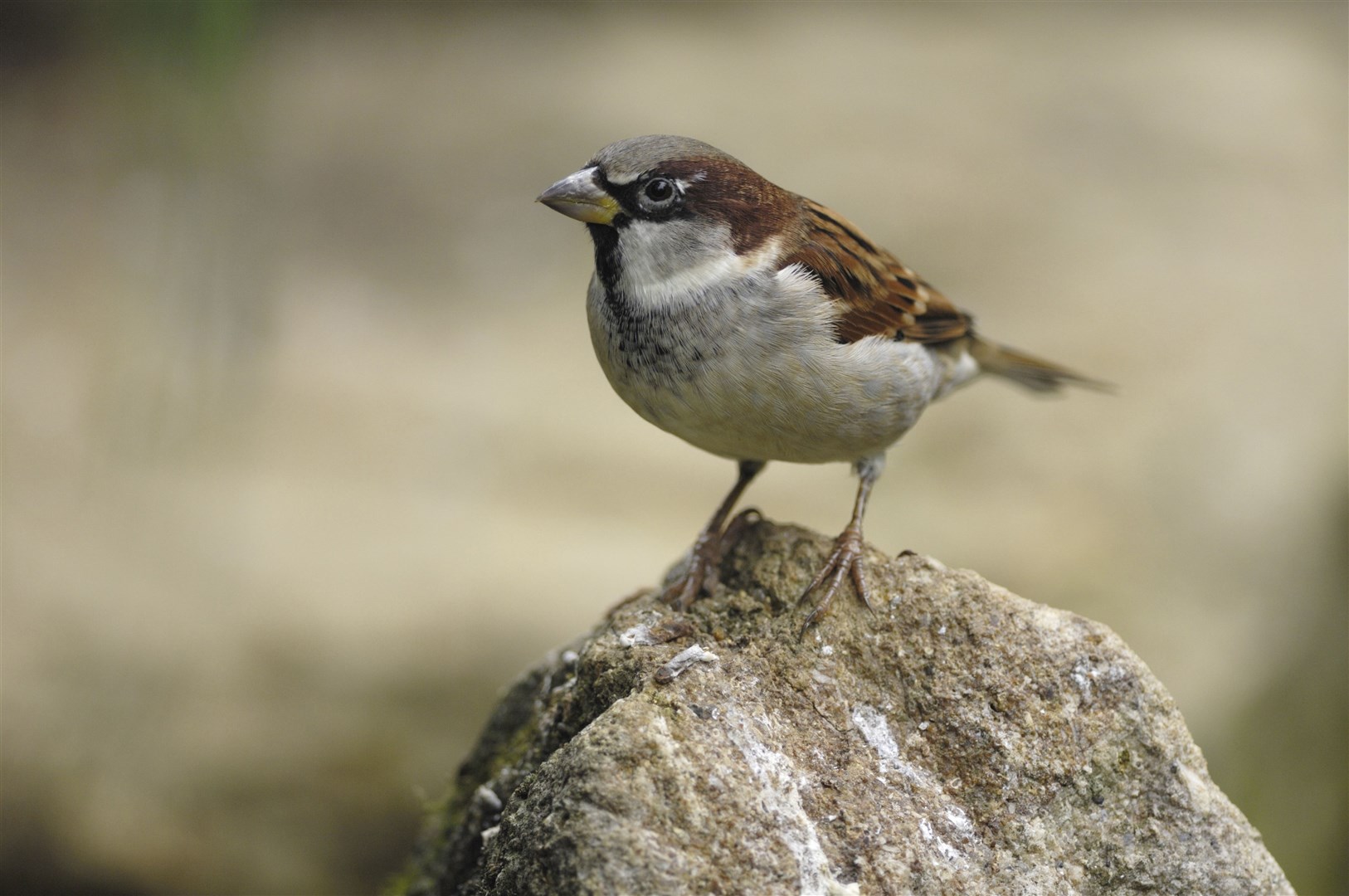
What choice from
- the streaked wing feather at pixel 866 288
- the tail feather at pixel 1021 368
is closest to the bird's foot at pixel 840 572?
the streaked wing feather at pixel 866 288

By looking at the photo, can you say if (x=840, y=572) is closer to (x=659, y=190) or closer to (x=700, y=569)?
(x=700, y=569)

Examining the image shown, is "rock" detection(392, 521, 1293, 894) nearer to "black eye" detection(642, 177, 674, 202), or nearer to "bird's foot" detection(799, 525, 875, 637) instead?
"bird's foot" detection(799, 525, 875, 637)

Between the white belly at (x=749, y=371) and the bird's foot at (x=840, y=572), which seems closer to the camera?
the bird's foot at (x=840, y=572)

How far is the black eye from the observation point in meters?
3.32

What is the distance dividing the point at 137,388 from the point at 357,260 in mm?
2316

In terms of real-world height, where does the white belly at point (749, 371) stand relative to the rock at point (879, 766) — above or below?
above

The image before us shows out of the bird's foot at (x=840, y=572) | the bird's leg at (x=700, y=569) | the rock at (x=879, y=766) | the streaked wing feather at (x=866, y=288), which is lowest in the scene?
the rock at (x=879, y=766)

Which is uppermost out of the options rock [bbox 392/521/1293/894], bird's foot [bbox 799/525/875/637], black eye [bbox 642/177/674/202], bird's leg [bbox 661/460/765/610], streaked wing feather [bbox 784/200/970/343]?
black eye [bbox 642/177/674/202]

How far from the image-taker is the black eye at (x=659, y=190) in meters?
3.32

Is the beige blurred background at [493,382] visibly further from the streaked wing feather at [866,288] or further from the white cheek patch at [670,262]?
the streaked wing feather at [866,288]

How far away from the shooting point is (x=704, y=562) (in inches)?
141

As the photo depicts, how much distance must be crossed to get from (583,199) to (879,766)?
1606 mm

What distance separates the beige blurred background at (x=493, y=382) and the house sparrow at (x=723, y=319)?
2.06 meters

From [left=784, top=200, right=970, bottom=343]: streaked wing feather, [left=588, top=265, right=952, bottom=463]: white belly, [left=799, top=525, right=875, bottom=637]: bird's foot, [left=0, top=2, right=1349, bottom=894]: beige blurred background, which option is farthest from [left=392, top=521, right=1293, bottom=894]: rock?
[left=0, top=2, right=1349, bottom=894]: beige blurred background
